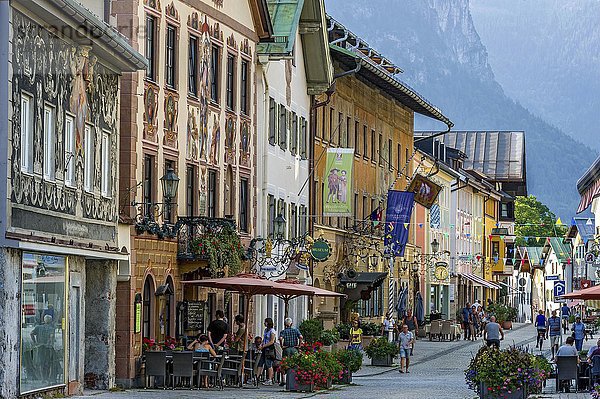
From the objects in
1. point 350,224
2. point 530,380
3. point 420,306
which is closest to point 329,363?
point 530,380

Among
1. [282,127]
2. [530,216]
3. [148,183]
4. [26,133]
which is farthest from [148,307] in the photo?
[530,216]

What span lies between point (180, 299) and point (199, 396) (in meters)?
6.46

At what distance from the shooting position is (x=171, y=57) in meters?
36.5

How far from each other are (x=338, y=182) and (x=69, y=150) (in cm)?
2237

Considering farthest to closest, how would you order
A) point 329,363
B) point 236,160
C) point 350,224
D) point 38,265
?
point 350,224, point 236,160, point 329,363, point 38,265

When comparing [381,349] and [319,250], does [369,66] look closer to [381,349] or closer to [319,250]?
[319,250]

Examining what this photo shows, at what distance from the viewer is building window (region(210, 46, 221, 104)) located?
3966 cm

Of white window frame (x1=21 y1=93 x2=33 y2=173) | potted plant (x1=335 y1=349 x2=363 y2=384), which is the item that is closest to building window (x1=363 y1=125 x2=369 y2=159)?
potted plant (x1=335 y1=349 x2=363 y2=384)

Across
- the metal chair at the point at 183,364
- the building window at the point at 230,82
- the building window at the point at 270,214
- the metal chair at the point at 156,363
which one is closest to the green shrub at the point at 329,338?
the building window at the point at 270,214

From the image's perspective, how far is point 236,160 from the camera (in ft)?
138

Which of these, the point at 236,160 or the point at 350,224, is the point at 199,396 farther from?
the point at 350,224

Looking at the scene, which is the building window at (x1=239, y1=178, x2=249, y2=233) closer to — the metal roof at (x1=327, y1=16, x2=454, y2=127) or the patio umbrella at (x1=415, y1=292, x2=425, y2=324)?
the metal roof at (x1=327, y1=16, x2=454, y2=127)

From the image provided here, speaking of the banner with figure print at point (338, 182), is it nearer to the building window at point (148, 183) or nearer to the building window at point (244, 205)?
the building window at point (244, 205)

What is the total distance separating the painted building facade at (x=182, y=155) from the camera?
109 ft
